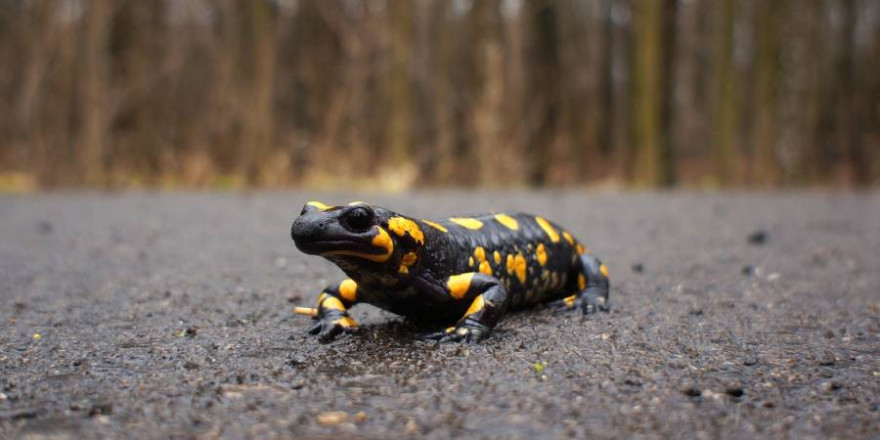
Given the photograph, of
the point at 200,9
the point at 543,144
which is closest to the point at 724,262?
the point at 543,144

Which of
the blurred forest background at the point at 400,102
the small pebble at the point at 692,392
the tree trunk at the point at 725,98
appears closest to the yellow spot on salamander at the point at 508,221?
the small pebble at the point at 692,392

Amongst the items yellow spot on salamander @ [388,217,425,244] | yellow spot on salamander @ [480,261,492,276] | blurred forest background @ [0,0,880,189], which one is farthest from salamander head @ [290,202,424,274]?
blurred forest background @ [0,0,880,189]

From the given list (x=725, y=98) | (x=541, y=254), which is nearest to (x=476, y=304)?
(x=541, y=254)

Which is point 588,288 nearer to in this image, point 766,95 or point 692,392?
point 692,392

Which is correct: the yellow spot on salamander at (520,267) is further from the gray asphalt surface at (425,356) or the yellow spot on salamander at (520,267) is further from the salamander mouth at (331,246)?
the salamander mouth at (331,246)

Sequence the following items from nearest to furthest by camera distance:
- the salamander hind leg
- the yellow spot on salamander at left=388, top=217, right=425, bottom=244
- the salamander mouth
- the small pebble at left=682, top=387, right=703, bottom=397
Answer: the small pebble at left=682, top=387, right=703, bottom=397 → the salamander mouth → the yellow spot on salamander at left=388, top=217, right=425, bottom=244 → the salamander hind leg

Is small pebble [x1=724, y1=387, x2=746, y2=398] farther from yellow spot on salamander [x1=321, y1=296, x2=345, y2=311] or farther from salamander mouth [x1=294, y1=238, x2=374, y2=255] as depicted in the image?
yellow spot on salamander [x1=321, y1=296, x2=345, y2=311]
